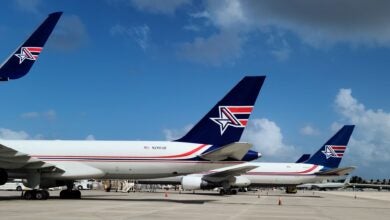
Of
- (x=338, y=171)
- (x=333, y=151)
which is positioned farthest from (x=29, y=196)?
(x=333, y=151)

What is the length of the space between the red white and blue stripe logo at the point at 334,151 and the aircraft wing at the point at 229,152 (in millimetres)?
28952

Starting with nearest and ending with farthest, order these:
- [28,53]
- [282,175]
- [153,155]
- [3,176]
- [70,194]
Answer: [28,53]
[3,176]
[153,155]
[70,194]
[282,175]

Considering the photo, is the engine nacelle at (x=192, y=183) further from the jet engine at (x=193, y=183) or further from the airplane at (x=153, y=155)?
the airplane at (x=153, y=155)

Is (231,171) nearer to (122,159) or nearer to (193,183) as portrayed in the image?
(193,183)

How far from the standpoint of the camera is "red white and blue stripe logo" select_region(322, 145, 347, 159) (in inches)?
2074

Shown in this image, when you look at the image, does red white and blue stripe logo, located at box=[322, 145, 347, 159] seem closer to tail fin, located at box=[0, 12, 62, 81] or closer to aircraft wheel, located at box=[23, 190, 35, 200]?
aircraft wheel, located at box=[23, 190, 35, 200]

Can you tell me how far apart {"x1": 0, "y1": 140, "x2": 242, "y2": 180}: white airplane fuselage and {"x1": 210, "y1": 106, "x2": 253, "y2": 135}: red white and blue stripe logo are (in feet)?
5.55

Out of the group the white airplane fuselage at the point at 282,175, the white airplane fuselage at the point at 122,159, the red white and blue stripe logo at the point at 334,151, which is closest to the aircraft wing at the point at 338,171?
the white airplane fuselage at the point at 282,175

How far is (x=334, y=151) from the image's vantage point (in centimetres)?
5275

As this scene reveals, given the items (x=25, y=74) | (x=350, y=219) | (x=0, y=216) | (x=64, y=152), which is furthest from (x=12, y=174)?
(x=350, y=219)

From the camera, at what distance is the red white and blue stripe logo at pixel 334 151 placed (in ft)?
173

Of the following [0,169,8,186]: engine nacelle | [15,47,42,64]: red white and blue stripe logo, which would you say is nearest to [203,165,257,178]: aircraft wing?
[0,169,8,186]: engine nacelle

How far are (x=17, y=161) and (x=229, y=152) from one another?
11.7 m

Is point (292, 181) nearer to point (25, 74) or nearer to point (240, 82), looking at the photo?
point (240, 82)
